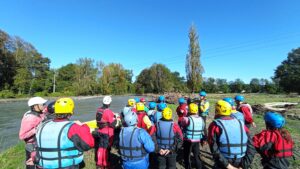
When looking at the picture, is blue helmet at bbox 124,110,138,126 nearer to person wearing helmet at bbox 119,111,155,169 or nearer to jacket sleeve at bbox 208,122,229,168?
person wearing helmet at bbox 119,111,155,169

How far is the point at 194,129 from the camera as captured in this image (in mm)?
5109

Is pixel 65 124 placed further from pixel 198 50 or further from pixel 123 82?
pixel 123 82

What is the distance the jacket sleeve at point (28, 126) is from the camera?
4168 mm

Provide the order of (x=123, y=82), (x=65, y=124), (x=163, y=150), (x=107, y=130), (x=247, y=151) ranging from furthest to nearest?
(x=123, y=82)
(x=107, y=130)
(x=163, y=150)
(x=247, y=151)
(x=65, y=124)

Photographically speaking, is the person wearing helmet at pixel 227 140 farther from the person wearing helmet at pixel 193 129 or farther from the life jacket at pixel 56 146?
the life jacket at pixel 56 146

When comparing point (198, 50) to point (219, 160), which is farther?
point (198, 50)

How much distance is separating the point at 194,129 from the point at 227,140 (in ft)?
6.07

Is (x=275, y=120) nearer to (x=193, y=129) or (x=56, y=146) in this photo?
(x=193, y=129)

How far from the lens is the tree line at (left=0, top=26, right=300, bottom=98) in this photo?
43147mm

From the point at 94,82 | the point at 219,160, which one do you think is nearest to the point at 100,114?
the point at 219,160

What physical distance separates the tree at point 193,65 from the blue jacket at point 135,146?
124 feet

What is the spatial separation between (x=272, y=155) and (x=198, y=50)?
135 ft

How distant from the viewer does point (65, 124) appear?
3020 millimetres

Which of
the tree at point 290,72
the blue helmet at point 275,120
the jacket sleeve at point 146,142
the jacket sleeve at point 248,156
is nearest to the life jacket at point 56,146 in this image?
the jacket sleeve at point 146,142
